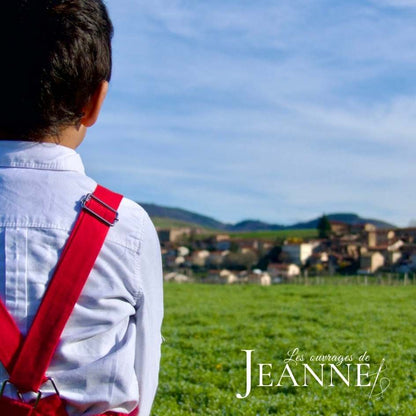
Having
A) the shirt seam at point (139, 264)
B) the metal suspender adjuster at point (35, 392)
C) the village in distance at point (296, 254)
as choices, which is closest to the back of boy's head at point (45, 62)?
the shirt seam at point (139, 264)

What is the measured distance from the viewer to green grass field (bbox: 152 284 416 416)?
7574mm

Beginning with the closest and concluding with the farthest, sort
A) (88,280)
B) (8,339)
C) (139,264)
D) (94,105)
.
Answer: (8,339) < (88,280) < (139,264) < (94,105)

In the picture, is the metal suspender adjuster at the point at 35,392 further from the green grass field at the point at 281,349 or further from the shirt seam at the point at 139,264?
the green grass field at the point at 281,349

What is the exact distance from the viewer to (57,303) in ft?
6.35

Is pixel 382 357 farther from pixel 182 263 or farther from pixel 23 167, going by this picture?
pixel 182 263

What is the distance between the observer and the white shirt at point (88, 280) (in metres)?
1.98

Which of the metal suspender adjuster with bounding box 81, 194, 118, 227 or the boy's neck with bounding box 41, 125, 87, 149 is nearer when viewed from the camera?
the metal suspender adjuster with bounding box 81, 194, 118, 227

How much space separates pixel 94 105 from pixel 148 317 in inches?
29.0

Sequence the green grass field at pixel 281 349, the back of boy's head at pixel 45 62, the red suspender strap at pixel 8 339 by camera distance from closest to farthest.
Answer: the red suspender strap at pixel 8 339, the back of boy's head at pixel 45 62, the green grass field at pixel 281 349

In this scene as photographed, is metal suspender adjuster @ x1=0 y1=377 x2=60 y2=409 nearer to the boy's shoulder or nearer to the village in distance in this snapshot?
the boy's shoulder

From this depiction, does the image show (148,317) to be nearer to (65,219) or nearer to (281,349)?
(65,219)

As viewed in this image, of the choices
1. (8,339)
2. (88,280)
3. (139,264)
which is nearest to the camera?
(8,339)

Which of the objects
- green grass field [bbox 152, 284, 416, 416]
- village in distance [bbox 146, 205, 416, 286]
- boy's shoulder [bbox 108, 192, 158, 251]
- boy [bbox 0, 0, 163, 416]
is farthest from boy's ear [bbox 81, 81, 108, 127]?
village in distance [bbox 146, 205, 416, 286]

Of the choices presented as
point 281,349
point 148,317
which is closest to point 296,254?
point 281,349
